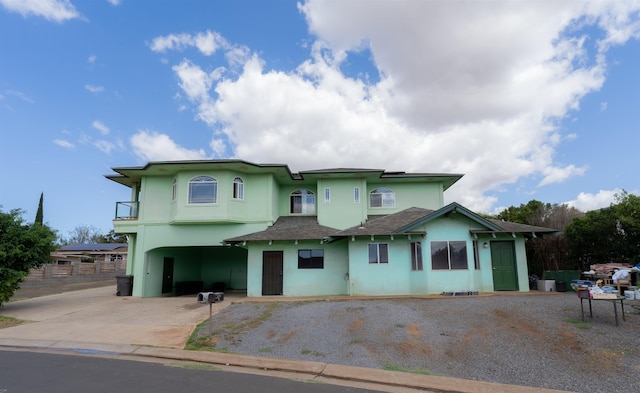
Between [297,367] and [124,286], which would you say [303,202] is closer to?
[124,286]

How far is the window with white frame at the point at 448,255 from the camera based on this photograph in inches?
640

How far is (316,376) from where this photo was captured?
7020mm

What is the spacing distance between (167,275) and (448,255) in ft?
54.1

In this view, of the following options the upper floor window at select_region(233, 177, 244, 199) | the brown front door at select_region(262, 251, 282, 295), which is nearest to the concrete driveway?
the brown front door at select_region(262, 251, 282, 295)

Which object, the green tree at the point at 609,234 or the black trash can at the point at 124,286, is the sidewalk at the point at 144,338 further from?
the green tree at the point at 609,234

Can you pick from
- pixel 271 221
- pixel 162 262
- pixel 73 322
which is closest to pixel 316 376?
pixel 73 322

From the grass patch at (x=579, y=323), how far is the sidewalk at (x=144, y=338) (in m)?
4.17

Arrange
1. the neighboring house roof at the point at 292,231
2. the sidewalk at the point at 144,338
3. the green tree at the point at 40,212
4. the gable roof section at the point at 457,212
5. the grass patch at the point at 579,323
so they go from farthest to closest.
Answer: the green tree at the point at 40,212
the neighboring house roof at the point at 292,231
the gable roof section at the point at 457,212
the grass patch at the point at 579,323
the sidewalk at the point at 144,338

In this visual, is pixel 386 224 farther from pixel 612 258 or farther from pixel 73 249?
pixel 73 249

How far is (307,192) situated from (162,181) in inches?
331

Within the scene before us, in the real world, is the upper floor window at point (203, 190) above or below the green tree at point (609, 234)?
above

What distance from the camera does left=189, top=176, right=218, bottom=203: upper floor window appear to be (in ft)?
62.1

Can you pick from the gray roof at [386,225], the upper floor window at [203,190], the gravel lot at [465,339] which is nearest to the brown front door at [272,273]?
the gray roof at [386,225]

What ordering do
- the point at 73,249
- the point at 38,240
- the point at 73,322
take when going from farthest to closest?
the point at 73,249 < the point at 38,240 < the point at 73,322
